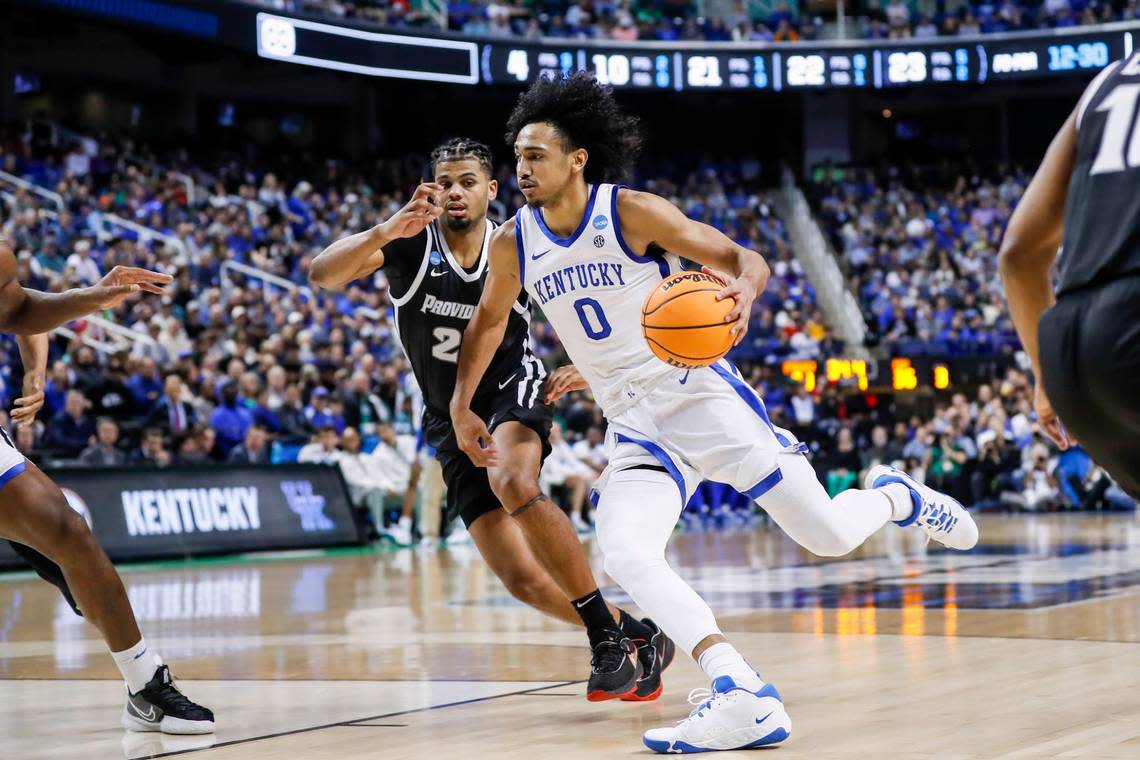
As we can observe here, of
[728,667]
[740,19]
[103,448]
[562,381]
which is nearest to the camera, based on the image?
[728,667]

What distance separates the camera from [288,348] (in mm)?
17719

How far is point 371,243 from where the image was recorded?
5535 millimetres

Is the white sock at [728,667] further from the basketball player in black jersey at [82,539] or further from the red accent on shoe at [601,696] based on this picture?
the basketball player in black jersey at [82,539]

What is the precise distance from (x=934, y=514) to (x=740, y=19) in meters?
29.7

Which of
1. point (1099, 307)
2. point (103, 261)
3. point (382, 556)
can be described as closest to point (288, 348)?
point (103, 261)

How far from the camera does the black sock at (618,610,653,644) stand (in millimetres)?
5516

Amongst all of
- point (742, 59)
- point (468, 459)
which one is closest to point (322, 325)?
point (468, 459)

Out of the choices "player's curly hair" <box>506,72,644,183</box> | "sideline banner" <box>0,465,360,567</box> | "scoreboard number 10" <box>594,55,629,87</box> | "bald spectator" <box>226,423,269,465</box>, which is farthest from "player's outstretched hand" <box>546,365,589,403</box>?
"scoreboard number 10" <box>594,55,629,87</box>

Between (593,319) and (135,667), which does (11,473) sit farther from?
(593,319)

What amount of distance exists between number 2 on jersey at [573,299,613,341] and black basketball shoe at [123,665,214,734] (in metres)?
1.82

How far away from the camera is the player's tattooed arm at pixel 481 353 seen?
5.39 m

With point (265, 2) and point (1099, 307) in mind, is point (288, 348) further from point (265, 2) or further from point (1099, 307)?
point (1099, 307)

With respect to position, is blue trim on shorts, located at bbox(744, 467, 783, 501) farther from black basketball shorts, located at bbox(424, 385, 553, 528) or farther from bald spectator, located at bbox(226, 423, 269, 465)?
bald spectator, located at bbox(226, 423, 269, 465)

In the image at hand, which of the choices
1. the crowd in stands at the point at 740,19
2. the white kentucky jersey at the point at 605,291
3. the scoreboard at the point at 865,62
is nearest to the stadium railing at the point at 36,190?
the crowd in stands at the point at 740,19
